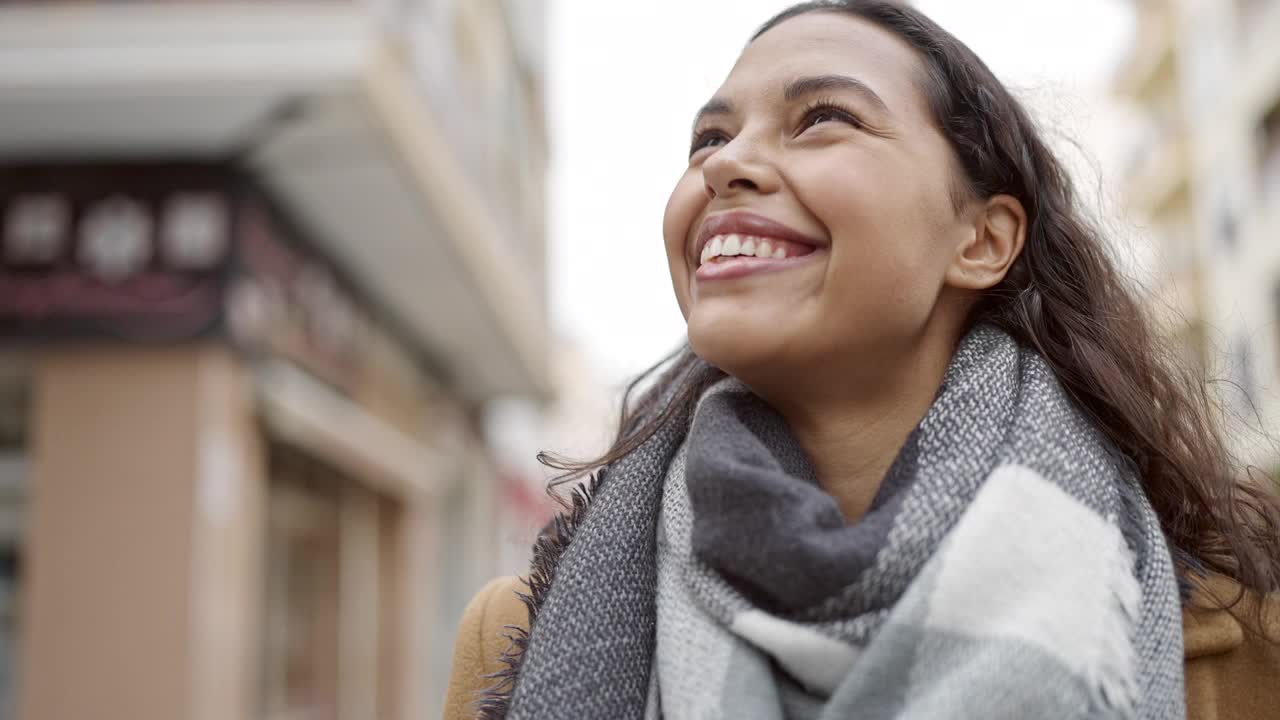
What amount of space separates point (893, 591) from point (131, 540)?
5.84 m

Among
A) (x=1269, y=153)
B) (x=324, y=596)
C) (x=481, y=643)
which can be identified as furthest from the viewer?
(x=1269, y=153)

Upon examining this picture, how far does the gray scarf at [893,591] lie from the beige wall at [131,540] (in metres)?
5.30

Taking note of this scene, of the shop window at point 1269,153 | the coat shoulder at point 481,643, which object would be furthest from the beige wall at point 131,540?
the shop window at point 1269,153

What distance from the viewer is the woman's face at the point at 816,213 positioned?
5.47 ft

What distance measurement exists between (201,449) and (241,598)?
0.98 m

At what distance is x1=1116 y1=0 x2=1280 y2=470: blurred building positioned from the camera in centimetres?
1562

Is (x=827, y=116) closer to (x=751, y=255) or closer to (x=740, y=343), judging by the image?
(x=751, y=255)

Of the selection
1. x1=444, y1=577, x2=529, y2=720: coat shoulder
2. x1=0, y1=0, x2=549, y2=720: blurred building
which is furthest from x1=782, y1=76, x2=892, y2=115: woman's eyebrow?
x1=0, y1=0, x2=549, y2=720: blurred building

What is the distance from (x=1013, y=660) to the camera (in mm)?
1375

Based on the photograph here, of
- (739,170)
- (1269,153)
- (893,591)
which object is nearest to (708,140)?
(739,170)

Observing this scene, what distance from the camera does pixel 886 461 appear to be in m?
1.80

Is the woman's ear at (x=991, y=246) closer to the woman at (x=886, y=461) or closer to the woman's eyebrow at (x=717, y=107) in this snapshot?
the woman at (x=886, y=461)

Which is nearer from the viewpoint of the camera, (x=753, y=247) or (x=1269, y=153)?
(x=753, y=247)

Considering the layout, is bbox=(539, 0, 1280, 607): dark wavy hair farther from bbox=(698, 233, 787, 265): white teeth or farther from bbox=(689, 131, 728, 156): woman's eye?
bbox=(698, 233, 787, 265): white teeth
